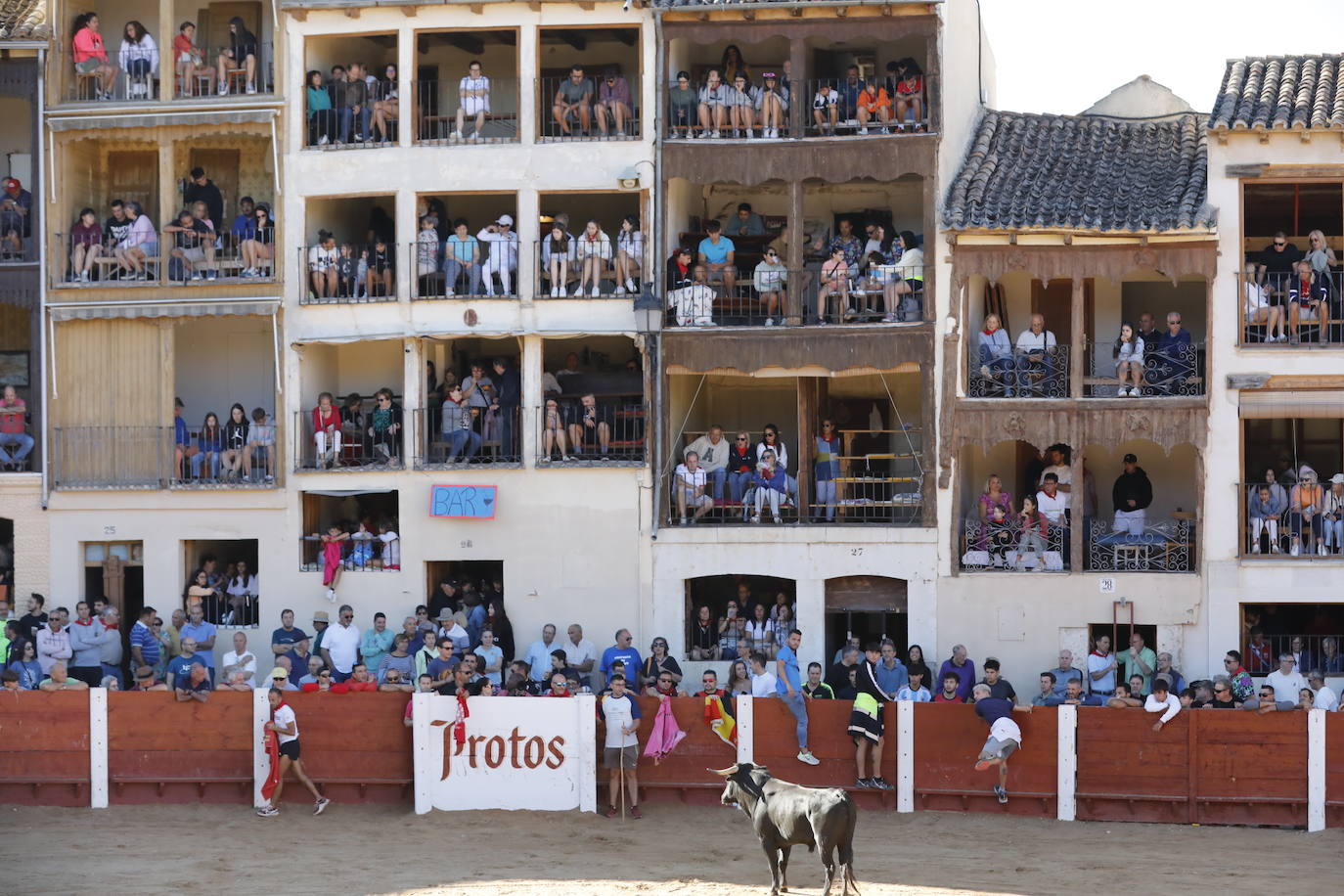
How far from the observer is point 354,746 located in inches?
1038

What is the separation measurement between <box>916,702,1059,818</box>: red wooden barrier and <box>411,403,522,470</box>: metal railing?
8150 millimetres

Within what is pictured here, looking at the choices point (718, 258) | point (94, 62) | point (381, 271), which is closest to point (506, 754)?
point (718, 258)

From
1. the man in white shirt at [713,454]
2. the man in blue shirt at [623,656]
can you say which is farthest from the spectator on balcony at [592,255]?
the man in blue shirt at [623,656]

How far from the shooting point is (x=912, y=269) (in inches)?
1178

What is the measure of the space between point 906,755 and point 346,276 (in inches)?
454

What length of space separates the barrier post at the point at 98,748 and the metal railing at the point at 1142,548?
13557 millimetres

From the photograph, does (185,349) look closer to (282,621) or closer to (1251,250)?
(282,621)

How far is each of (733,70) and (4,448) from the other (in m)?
12.6

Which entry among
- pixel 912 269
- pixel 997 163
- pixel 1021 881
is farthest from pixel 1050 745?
pixel 997 163

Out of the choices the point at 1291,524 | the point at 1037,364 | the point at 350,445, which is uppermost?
the point at 1037,364

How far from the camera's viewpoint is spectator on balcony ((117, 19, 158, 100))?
31938 millimetres

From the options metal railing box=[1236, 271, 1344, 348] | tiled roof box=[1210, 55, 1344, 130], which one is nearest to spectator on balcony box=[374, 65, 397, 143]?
tiled roof box=[1210, 55, 1344, 130]

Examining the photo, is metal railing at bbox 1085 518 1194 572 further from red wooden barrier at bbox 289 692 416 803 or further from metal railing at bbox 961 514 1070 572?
red wooden barrier at bbox 289 692 416 803

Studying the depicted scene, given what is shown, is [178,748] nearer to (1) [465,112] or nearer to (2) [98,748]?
(2) [98,748]
